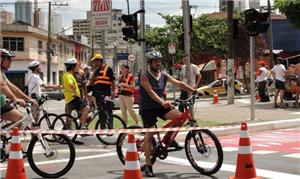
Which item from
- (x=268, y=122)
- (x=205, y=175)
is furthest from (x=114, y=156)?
(x=268, y=122)

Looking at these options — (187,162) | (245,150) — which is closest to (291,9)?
(187,162)

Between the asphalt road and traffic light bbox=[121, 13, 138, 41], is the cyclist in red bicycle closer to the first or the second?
the asphalt road

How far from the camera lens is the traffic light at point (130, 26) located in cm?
1498

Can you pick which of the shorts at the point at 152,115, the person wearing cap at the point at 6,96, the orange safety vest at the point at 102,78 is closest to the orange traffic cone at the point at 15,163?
the person wearing cap at the point at 6,96

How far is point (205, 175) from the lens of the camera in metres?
7.80

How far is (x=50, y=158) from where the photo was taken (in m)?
8.25

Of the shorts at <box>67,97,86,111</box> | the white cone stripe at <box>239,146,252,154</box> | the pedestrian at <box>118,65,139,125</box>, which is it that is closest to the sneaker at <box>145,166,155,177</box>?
the white cone stripe at <box>239,146,252,154</box>

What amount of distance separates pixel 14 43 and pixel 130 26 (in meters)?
42.2

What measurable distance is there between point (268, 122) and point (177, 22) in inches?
1407

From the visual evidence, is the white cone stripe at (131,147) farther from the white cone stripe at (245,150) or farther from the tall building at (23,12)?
the tall building at (23,12)

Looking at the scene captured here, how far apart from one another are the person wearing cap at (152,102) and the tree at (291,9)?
14.7 metres

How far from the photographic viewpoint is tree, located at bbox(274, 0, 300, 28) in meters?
21.5

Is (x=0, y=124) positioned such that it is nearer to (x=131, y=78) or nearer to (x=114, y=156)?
(x=114, y=156)

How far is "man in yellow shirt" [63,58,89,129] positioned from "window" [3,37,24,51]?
146 feet
